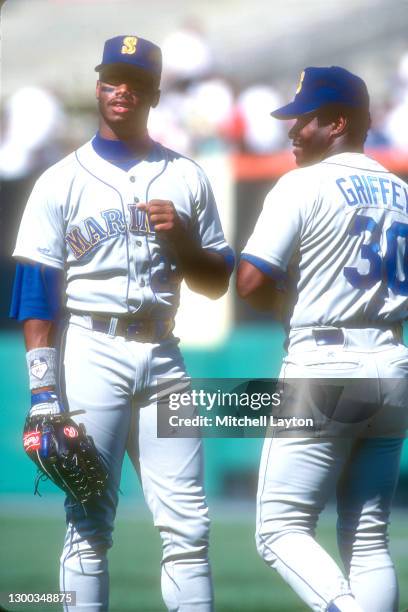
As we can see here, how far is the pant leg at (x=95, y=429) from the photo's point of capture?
319 centimetres

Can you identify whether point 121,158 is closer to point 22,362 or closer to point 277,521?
point 277,521

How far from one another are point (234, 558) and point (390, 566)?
7.28ft

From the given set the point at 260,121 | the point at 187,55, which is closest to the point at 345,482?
the point at 187,55

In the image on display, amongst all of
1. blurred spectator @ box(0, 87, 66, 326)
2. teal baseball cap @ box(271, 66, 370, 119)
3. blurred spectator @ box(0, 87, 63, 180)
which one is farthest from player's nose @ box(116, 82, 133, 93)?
blurred spectator @ box(0, 87, 63, 180)

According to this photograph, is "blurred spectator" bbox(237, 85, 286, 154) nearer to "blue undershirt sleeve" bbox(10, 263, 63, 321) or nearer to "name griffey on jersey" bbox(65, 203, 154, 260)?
"name griffey on jersey" bbox(65, 203, 154, 260)

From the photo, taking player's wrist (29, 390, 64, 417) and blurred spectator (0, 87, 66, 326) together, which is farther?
blurred spectator (0, 87, 66, 326)

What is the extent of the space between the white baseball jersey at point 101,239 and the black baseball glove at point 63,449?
0.31m

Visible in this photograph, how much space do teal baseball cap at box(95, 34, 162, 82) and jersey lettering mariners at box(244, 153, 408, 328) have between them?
0.52 meters

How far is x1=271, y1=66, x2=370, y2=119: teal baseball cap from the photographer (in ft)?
10.5

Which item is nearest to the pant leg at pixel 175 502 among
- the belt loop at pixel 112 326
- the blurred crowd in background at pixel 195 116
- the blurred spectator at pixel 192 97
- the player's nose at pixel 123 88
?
the belt loop at pixel 112 326

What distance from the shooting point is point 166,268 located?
3.25m

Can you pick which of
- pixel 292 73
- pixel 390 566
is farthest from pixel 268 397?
pixel 292 73

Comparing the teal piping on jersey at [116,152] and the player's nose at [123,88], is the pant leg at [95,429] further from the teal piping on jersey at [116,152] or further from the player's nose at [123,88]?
the player's nose at [123,88]

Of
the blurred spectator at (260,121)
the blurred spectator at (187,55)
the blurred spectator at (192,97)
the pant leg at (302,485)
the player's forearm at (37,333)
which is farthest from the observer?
the blurred spectator at (260,121)
